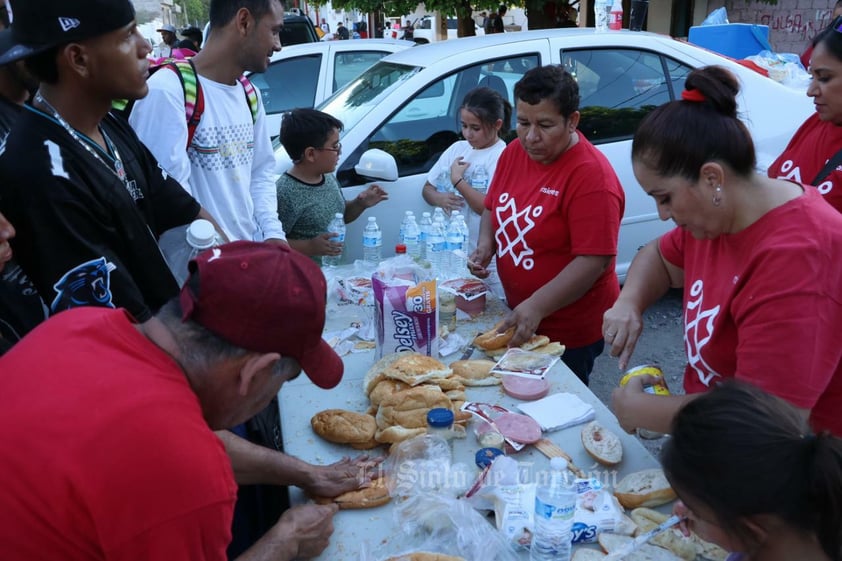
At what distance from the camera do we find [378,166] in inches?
149

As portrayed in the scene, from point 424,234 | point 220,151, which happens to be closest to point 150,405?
point 220,151

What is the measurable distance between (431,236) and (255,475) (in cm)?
185

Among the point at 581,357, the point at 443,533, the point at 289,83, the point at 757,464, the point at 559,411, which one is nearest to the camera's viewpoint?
the point at 757,464

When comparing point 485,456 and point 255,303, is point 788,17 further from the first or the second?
point 255,303

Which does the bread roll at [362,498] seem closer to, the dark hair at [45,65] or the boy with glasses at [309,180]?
the dark hair at [45,65]

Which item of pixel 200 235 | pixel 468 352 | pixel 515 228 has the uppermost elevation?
pixel 200 235

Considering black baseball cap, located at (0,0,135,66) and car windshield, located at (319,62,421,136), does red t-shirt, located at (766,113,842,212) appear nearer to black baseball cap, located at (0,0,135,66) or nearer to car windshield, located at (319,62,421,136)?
car windshield, located at (319,62,421,136)

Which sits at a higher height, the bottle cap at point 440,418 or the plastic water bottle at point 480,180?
the plastic water bottle at point 480,180

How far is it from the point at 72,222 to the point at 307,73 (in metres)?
6.10

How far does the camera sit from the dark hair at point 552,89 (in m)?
2.61

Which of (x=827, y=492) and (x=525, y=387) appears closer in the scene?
(x=827, y=492)

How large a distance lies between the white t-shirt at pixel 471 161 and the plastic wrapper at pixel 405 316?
163 centimetres

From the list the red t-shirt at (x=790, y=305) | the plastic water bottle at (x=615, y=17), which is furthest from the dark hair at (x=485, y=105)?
the red t-shirt at (x=790, y=305)

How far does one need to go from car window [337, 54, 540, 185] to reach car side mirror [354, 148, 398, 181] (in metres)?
0.33
